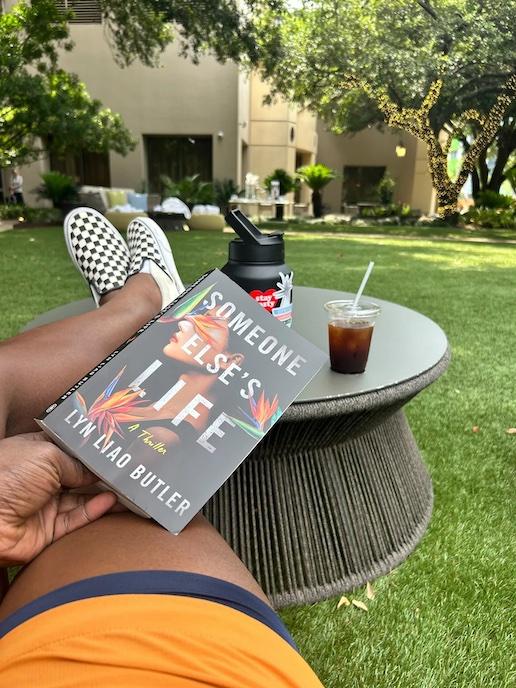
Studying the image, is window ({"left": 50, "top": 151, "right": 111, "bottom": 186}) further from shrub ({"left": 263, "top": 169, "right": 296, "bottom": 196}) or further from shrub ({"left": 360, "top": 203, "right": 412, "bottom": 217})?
shrub ({"left": 360, "top": 203, "right": 412, "bottom": 217})

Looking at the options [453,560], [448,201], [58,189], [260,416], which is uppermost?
[58,189]

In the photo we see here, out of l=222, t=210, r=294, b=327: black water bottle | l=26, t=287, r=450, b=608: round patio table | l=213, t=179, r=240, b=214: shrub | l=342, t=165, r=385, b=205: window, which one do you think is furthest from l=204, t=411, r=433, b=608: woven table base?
l=342, t=165, r=385, b=205: window

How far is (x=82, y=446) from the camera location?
0.63 meters

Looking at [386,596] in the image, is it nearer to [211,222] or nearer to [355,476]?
[355,476]

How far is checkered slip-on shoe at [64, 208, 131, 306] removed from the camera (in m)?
1.48

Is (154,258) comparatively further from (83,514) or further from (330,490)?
(83,514)

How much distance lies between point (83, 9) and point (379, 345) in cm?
1227

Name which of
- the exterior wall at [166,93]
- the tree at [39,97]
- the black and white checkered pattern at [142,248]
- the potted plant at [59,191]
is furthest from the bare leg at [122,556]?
the exterior wall at [166,93]

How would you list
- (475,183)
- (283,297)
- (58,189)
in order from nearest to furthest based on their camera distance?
(283,297) < (58,189) < (475,183)

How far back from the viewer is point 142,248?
1.59 m

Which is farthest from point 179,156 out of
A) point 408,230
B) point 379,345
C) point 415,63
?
point 379,345

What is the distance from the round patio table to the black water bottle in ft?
0.63

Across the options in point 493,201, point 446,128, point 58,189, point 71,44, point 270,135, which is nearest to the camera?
point 71,44

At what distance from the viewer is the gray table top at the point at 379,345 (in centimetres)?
98
